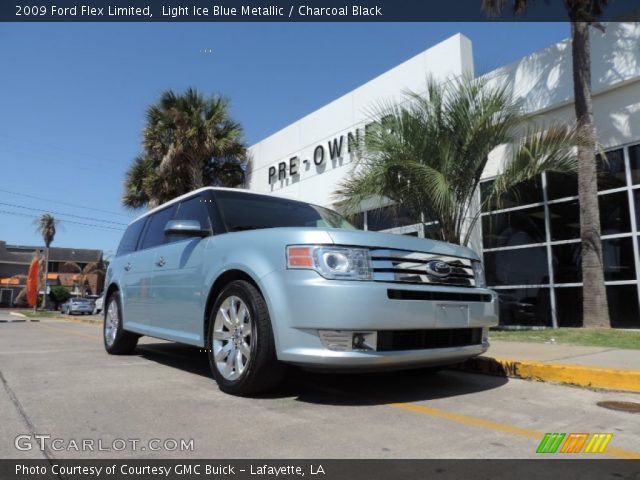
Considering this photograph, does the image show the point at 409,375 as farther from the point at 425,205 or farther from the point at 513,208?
the point at 513,208

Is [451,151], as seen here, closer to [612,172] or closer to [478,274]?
[612,172]

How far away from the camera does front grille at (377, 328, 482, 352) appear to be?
12.0 ft

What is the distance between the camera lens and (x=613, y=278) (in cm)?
962

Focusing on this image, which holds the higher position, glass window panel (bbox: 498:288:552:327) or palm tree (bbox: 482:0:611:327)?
palm tree (bbox: 482:0:611:327)

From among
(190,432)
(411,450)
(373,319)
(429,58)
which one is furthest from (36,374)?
(429,58)

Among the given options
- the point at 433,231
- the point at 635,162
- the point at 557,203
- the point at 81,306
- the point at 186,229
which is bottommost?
the point at 81,306

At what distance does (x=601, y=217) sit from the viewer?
10.0 m

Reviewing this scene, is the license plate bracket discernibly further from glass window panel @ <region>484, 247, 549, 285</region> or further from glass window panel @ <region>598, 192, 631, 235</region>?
glass window panel @ <region>484, 247, 549, 285</region>

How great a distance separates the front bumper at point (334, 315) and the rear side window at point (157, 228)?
2.47 metres

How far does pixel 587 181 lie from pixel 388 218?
4.77 meters

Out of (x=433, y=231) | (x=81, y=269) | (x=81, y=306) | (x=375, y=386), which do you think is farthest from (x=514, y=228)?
(x=81, y=269)

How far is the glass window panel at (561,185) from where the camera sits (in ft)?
34.2

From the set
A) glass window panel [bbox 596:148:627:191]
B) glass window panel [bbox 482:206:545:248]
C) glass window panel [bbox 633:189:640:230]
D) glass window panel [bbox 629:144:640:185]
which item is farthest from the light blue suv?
glass window panel [bbox 482:206:545:248]
